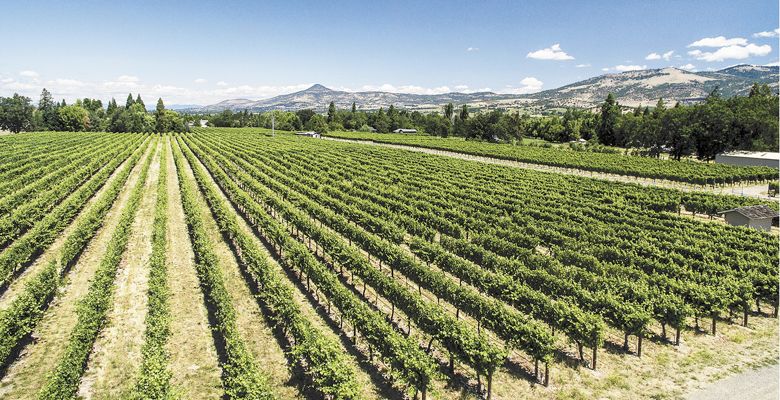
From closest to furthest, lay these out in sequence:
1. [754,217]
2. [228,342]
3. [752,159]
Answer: [228,342] < [754,217] < [752,159]

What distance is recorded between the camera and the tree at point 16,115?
15650 centimetres

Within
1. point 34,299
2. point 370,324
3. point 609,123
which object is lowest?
point 370,324

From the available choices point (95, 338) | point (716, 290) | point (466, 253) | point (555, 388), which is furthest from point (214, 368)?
point (716, 290)

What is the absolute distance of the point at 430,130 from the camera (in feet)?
595

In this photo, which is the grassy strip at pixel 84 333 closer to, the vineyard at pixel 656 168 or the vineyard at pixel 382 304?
the vineyard at pixel 382 304

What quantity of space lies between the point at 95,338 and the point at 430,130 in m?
170

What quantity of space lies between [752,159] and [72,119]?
206279 millimetres

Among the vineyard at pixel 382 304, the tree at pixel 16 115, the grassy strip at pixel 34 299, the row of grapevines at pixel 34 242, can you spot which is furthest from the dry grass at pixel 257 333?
the tree at pixel 16 115

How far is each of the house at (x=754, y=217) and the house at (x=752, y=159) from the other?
51.0 meters

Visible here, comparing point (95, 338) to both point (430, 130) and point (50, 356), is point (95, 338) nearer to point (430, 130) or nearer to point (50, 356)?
point (50, 356)

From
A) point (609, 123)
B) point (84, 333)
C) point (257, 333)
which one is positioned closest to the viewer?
point (84, 333)

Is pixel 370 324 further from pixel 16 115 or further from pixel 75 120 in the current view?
pixel 16 115

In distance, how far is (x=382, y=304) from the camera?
23953 millimetres

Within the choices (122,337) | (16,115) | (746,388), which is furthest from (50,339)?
(16,115)
